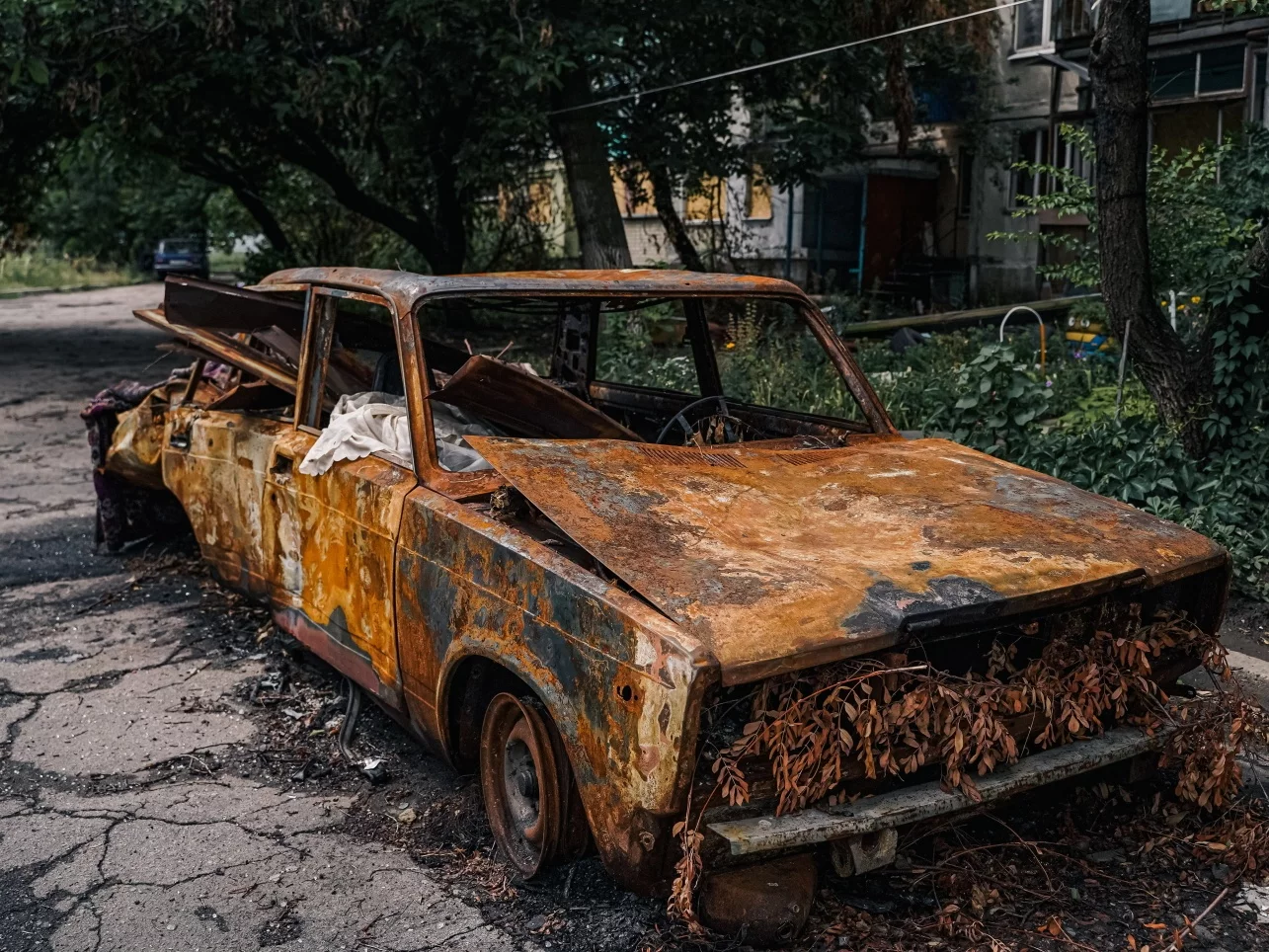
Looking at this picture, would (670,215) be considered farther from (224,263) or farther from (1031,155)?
(224,263)

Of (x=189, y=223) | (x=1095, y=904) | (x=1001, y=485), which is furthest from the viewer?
(x=189, y=223)

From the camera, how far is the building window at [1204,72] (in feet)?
52.6

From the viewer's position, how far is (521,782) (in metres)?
3.33

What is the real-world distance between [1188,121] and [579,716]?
56.7ft

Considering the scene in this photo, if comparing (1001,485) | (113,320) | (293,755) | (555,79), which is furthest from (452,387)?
(113,320)

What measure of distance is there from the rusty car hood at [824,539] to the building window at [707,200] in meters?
11.1

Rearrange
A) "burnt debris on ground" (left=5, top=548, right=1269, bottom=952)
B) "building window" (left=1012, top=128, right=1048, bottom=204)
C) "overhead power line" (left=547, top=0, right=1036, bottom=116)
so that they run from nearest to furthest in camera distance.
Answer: "burnt debris on ground" (left=5, top=548, right=1269, bottom=952) → "overhead power line" (left=547, top=0, right=1036, bottom=116) → "building window" (left=1012, top=128, right=1048, bottom=204)

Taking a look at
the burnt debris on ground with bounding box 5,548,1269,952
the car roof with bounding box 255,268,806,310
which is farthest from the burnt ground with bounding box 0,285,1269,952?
the car roof with bounding box 255,268,806,310

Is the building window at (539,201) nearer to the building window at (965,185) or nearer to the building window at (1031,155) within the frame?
the building window at (965,185)

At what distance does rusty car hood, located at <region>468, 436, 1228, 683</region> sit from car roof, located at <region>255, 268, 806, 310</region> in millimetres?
666

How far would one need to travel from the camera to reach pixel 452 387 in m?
3.83

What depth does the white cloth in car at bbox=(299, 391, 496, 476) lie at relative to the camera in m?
4.05

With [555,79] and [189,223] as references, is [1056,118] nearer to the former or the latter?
[555,79]

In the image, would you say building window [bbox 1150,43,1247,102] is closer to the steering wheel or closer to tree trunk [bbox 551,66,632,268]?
tree trunk [bbox 551,66,632,268]
